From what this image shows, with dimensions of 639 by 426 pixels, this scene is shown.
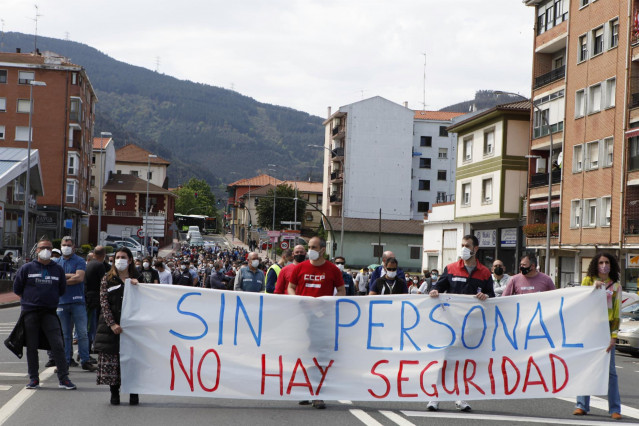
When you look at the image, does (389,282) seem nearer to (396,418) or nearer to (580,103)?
(396,418)

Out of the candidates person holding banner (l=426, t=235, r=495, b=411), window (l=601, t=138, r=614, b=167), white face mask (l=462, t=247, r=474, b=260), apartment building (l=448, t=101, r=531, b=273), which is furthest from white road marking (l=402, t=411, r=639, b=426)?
apartment building (l=448, t=101, r=531, b=273)

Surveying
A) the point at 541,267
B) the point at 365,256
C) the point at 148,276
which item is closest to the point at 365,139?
the point at 365,256

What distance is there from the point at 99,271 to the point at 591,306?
7.48 meters

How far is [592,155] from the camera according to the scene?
4525 centimetres

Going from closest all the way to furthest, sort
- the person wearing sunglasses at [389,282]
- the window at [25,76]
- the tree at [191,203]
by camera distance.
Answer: the person wearing sunglasses at [389,282] → the window at [25,76] → the tree at [191,203]

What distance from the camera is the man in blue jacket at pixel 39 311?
455 inches

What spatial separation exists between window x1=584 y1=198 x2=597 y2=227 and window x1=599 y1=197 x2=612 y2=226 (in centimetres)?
94

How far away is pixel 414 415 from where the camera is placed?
10031mm

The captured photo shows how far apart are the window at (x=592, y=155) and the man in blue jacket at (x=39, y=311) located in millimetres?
36708

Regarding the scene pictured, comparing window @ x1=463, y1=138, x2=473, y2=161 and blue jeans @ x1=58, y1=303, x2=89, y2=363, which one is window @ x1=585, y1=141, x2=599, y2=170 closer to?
window @ x1=463, y1=138, x2=473, y2=161

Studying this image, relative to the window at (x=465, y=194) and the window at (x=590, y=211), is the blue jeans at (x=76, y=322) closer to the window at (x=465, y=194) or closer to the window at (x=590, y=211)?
the window at (x=590, y=211)

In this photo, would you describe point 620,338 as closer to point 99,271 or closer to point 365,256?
point 99,271

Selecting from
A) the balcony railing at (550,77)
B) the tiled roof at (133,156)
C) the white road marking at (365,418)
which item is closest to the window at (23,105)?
the balcony railing at (550,77)

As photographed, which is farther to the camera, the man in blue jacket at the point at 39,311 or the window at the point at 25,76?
the window at the point at 25,76
